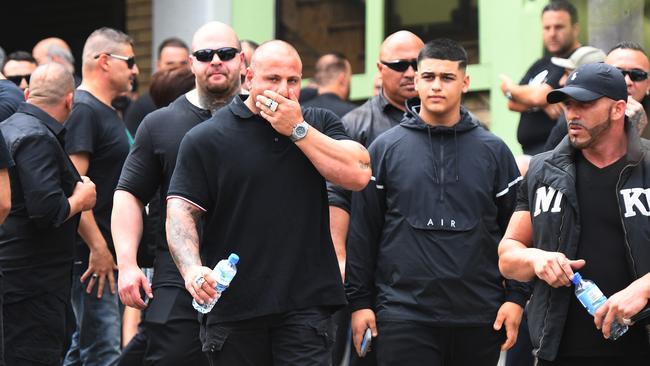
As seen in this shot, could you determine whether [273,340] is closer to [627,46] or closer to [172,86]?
[172,86]

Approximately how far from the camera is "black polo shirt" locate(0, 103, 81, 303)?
7934 mm

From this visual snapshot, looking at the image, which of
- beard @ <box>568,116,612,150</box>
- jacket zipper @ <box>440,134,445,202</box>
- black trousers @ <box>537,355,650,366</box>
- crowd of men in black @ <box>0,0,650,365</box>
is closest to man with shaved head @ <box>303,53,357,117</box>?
crowd of men in black @ <box>0,0,650,365</box>

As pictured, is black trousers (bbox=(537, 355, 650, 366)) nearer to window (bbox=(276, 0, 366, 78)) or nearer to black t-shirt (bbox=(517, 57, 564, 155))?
black t-shirt (bbox=(517, 57, 564, 155))

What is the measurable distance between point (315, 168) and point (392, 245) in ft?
3.14

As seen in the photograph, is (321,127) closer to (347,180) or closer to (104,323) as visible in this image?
(347,180)

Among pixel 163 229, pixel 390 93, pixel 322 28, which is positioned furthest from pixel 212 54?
pixel 322 28

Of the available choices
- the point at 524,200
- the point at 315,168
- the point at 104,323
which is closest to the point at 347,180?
the point at 315,168

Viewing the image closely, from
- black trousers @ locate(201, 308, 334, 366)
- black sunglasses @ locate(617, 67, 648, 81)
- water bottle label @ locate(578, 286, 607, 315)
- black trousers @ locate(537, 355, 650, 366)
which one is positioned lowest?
black trousers @ locate(537, 355, 650, 366)

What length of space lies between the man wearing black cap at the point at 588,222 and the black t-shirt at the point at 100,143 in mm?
3430

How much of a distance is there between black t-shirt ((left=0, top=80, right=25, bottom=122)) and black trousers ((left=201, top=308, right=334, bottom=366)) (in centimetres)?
300

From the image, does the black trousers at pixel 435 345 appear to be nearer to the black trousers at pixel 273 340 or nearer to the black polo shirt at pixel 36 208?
the black trousers at pixel 273 340

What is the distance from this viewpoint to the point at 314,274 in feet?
20.9

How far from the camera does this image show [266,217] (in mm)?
6316

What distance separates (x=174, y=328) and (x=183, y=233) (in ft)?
3.77
